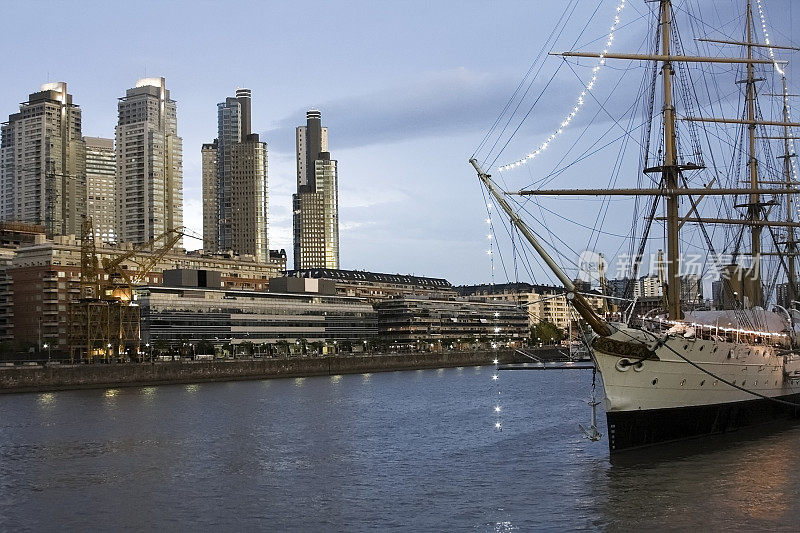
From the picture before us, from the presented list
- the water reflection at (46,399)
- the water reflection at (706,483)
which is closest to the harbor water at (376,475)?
the water reflection at (706,483)

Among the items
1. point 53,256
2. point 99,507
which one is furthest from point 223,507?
point 53,256

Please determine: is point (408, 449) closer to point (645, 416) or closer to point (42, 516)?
point (645, 416)

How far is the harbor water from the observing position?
31.4m

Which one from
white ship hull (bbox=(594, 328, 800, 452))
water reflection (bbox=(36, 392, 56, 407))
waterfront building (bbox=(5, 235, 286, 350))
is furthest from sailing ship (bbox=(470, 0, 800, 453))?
waterfront building (bbox=(5, 235, 286, 350))

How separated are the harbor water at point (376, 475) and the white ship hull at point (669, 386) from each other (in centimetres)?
101

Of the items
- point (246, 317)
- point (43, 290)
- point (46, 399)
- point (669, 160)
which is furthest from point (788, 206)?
point (43, 290)

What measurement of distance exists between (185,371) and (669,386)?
274ft

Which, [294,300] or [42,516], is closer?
[42,516]

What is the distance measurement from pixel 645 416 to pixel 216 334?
122m

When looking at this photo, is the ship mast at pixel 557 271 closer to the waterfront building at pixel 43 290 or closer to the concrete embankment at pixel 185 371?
the concrete embankment at pixel 185 371

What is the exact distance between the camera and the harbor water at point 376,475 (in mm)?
31406

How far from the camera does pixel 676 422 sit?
43406mm

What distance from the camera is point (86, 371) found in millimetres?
105000

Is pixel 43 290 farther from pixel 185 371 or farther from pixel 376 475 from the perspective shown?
pixel 376 475
